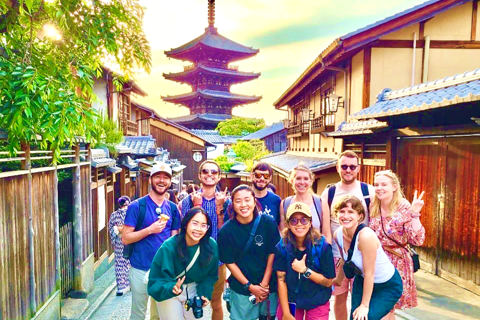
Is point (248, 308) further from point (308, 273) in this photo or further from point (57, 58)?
point (57, 58)

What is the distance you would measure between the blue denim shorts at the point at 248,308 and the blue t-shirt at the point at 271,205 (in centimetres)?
91

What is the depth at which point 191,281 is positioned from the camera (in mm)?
3172

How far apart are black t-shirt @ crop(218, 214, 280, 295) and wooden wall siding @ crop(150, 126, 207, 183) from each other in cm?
2483

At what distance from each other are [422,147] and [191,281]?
5472 millimetres

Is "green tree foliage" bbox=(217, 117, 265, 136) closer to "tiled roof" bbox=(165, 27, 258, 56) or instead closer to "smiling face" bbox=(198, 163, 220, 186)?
"tiled roof" bbox=(165, 27, 258, 56)

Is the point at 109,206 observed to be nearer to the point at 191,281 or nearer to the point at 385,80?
the point at 191,281

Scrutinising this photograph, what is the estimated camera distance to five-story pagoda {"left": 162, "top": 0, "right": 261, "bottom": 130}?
127 feet

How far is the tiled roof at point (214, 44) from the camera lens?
38.4 meters

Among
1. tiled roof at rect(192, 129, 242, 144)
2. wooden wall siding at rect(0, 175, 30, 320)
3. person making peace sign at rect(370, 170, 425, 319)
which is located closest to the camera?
person making peace sign at rect(370, 170, 425, 319)

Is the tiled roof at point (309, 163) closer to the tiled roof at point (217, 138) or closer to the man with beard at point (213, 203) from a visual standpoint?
the man with beard at point (213, 203)

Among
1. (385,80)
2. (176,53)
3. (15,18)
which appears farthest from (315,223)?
(176,53)

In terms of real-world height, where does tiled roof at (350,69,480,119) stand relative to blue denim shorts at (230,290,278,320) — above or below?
above

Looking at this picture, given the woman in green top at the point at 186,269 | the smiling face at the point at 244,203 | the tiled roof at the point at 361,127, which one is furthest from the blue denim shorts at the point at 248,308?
the tiled roof at the point at 361,127

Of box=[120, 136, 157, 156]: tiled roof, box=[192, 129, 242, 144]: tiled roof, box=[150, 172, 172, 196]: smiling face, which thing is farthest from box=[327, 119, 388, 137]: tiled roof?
box=[192, 129, 242, 144]: tiled roof
